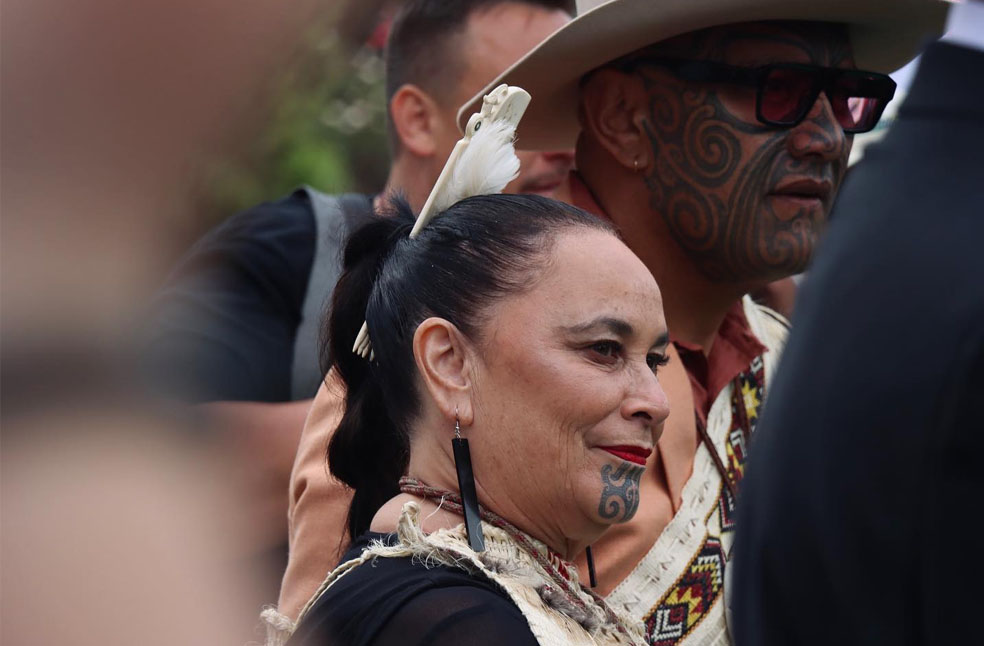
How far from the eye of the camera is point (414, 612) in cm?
203

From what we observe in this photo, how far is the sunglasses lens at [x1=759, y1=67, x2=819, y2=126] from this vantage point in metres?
3.02

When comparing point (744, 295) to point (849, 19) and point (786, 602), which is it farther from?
point (786, 602)

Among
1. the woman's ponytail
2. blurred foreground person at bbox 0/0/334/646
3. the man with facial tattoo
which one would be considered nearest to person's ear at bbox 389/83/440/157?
the man with facial tattoo

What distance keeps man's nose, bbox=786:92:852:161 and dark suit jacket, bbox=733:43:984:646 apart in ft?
5.11

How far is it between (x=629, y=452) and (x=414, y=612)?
20.5 inches

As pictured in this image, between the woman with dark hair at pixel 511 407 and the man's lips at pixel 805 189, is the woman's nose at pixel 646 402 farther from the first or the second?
the man's lips at pixel 805 189

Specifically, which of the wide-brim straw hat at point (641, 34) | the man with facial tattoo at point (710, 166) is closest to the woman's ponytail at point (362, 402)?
the man with facial tattoo at point (710, 166)

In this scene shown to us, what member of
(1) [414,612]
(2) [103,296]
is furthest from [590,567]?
(2) [103,296]

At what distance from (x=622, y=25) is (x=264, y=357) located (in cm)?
116

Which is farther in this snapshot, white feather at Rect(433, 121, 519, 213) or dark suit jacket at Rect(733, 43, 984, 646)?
white feather at Rect(433, 121, 519, 213)

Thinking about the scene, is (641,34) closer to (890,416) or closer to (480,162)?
→ (480,162)

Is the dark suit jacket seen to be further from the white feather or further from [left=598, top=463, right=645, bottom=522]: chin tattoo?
the white feather

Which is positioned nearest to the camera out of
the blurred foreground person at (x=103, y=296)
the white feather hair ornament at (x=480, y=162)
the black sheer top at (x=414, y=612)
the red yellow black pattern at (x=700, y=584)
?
the blurred foreground person at (x=103, y=296)

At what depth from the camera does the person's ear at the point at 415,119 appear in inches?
164
